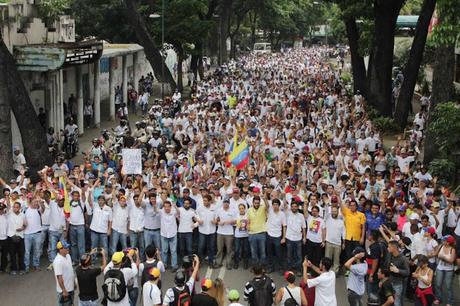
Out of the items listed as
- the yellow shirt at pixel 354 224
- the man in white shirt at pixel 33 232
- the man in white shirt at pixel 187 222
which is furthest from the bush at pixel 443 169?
the man in white shirt at pixel 33 232

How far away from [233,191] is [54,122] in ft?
40.7

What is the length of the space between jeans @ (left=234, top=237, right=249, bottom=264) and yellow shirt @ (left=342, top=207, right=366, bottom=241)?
6.13 ft

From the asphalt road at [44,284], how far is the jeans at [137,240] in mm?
754

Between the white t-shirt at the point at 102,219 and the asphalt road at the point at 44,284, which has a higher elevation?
the white t-shirt at the point at 102,219

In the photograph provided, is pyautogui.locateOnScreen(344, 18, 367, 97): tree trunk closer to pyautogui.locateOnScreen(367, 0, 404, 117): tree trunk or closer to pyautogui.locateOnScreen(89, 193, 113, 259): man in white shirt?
pyautogui.locateOnScreen(367, 0, 404, 117): tree trunk

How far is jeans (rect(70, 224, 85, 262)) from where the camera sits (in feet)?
40.4

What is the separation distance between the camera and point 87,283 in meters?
8.74

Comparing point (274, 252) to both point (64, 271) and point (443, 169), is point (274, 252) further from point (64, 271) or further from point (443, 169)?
point (443, 169)

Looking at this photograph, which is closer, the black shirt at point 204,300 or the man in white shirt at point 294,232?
the black shirt at point 204,300

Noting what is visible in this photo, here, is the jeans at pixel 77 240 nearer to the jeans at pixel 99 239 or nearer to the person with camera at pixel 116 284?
the jeans at pixel 99 239

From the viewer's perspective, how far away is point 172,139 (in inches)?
810

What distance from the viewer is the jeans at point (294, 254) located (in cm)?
1196

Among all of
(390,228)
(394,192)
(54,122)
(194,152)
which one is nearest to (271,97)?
(54,122)

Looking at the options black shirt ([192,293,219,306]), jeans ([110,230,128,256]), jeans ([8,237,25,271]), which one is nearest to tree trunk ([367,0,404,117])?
jeans ([110,230,128,256])
